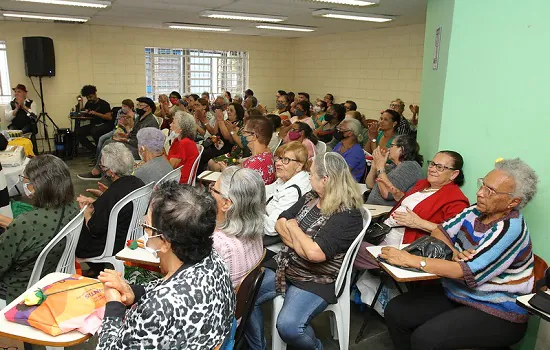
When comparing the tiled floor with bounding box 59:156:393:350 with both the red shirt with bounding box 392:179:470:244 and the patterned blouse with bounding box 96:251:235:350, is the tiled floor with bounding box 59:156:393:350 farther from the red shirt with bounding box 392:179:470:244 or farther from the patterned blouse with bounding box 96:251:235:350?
the patterned blouse with bounding box 96:251:235:350

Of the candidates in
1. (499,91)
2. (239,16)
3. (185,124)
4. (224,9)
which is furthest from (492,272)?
(239,16)

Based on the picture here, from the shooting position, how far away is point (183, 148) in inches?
169

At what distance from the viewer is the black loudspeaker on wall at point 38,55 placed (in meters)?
7.53

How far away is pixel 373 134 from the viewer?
17.0ft

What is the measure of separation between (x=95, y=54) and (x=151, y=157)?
613 centimetres

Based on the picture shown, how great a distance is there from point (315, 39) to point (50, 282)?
29.4 ft

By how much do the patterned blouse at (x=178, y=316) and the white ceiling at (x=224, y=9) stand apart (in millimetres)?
4234

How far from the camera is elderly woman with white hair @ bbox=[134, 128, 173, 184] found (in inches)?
133

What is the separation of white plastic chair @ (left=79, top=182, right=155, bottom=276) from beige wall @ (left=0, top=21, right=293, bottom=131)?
6.64 metres

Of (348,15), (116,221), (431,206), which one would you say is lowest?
(116,221)

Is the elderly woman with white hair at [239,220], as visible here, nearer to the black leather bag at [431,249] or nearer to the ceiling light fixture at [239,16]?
the black leather bag at [431,249]

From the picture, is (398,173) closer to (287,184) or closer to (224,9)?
(287,184)

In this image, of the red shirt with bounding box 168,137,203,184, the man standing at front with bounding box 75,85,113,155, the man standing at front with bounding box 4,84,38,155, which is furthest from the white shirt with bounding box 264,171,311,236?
the man standing at front with bounding box 4,84,38,155

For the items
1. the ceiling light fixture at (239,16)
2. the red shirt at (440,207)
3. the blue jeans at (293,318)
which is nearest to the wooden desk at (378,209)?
the red shirt at (440,207)
